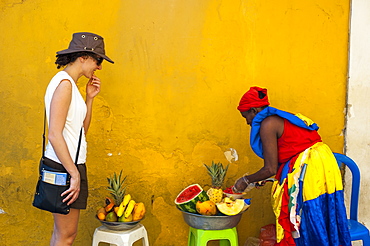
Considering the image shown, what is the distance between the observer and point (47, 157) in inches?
112

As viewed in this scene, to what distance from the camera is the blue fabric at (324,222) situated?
10.5ft

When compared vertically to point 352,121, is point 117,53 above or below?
above

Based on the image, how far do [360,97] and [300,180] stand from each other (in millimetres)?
1508

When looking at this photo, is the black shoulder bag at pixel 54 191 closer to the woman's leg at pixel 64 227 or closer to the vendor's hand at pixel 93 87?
the woman's leg at pixel 64 227

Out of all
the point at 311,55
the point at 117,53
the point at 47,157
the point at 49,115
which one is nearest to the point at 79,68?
the point at 49,115

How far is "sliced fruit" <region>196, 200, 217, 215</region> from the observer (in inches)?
129

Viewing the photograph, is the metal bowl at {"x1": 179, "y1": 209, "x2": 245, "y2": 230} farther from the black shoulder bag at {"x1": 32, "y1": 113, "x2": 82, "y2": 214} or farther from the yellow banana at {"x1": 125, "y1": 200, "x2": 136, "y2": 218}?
the black shoulder bag at {"x1": 32, "y1": 113, "x2": 82, "y2": 214}

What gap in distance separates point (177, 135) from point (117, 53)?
976 millimetres

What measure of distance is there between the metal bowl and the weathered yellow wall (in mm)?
792

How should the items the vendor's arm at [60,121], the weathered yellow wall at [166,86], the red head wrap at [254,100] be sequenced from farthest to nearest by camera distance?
the weathered yellow wall at [166,86] < the red head wrap at [254,100] < the vendor's arm at [60,121]

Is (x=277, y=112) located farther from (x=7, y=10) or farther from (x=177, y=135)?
(x=7, y=10)

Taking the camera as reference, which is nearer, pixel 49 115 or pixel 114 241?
pixel 49 115

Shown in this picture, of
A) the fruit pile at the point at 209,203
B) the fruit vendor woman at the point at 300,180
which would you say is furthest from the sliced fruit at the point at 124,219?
the fruit vendor woman at the point at 300,180

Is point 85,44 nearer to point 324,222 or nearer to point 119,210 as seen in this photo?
point 119,210
